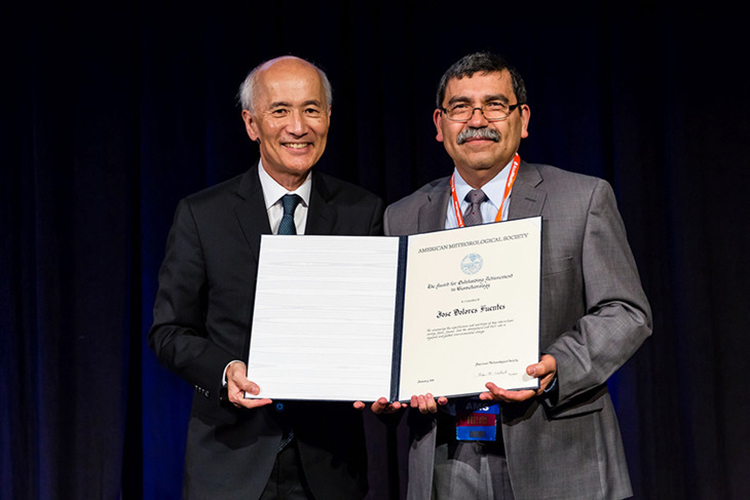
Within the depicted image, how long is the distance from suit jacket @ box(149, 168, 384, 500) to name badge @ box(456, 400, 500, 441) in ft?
1.18

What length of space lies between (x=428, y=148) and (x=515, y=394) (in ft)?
6.22

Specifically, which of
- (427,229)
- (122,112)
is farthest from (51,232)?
(427,229)

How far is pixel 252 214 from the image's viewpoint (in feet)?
8.01

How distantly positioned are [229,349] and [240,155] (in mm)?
1540

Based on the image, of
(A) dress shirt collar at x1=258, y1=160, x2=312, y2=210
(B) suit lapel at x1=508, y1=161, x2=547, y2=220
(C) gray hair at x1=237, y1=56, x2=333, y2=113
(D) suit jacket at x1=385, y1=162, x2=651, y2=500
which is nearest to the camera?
(D) suit jacket at x1=385, y1=162, x2=651, y2=500

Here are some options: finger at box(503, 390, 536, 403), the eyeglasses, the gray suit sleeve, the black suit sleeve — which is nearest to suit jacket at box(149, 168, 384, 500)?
the black suit sleeve

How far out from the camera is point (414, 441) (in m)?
2.31

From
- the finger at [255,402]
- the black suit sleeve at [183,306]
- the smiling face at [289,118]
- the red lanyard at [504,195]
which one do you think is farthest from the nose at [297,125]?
the finger at [255,402]

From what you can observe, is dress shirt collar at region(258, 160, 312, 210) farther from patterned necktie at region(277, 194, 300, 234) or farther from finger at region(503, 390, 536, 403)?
finger at region(503, 390, 536, 403)

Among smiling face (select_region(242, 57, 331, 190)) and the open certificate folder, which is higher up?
smiling face (select_region(242, 57, 331, 190))

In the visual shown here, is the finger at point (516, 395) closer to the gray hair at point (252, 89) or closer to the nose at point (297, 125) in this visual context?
the nose at point (297, 125)

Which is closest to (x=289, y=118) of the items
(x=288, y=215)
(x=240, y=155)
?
(x=288, y=215)

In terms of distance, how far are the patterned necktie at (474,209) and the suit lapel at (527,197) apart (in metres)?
0.11

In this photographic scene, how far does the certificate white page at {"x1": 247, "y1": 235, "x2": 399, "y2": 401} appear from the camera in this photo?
2.15 m
